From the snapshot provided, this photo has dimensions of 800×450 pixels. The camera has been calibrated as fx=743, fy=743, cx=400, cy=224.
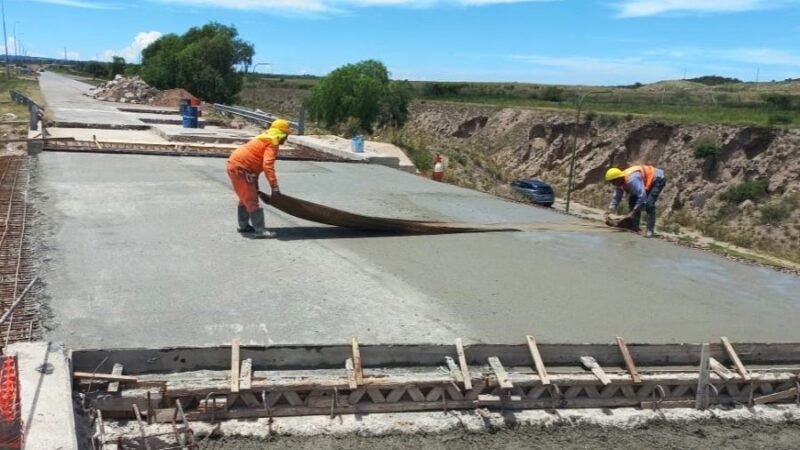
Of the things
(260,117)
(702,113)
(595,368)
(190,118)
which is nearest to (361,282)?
(595,368)

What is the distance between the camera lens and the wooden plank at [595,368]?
5062 millimetres

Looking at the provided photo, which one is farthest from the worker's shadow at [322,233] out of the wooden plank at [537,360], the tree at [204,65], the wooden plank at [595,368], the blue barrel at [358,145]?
the tree at [204,65]

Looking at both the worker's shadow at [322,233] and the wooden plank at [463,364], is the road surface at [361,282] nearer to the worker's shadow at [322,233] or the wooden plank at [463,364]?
the worker's shadow at [322,233]

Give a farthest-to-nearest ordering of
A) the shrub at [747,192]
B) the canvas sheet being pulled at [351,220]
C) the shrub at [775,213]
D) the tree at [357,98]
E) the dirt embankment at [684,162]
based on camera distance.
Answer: the tree at [357,98] < the shrub at [747,192] < the dirt embankment at [684,162] < the shrub at [775,213] < the canvas sheet being pulled at [351,220]

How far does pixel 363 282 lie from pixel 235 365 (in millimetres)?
2325

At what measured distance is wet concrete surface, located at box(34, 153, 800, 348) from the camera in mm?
5676

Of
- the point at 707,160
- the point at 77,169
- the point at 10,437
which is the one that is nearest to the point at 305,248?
the point at 10,437

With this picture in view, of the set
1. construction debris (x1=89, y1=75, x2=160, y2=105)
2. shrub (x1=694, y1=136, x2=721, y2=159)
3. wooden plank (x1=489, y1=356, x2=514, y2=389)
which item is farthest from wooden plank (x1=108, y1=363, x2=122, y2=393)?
shrub (x1=694, y1=136, x2=721, y2=159)

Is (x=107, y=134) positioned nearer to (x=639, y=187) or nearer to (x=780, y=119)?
(x=639, y=187)

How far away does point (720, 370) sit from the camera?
17.7 feet

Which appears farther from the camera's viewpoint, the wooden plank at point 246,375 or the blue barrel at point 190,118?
the blue barrel at point 190,118

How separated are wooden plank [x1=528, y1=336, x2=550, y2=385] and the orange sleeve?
3.80 m

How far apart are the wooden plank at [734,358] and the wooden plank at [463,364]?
199cm

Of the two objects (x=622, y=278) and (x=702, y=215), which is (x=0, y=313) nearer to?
(x=622, y=278)
